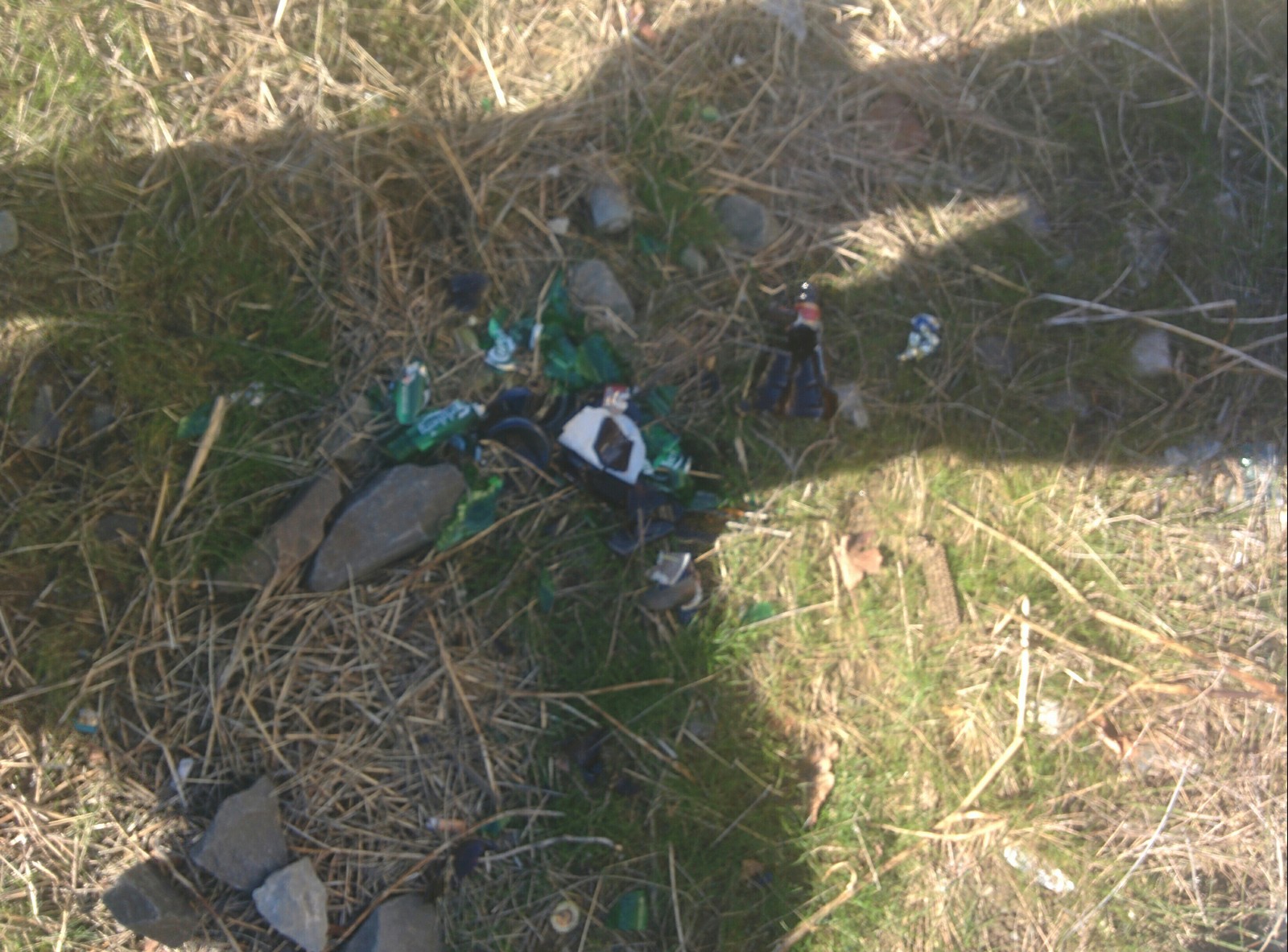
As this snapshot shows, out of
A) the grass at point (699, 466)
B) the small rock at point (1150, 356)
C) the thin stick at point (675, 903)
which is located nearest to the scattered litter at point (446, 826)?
the grass at point (699, 466)

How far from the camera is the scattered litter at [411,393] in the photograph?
8.02ft

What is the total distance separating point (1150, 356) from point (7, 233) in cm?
370

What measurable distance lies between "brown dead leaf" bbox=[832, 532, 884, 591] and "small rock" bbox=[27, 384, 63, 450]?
2.35 m

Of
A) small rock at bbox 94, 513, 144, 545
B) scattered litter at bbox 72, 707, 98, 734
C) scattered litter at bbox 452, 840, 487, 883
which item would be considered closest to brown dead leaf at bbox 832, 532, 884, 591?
scattered litter at bbox 452, 840, 487, 883

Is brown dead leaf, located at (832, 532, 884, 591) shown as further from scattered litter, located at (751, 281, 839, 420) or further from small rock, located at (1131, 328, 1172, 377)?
small rock, located at (1131, 328, 1172, 377)

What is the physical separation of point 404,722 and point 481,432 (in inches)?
35.0

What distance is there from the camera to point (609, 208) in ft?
8.69

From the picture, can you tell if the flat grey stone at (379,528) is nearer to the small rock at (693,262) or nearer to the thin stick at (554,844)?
the thin stick at (554,844)

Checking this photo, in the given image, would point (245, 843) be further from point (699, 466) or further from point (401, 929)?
point (699, 466)

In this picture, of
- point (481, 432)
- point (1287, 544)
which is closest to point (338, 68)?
point (481, 432)

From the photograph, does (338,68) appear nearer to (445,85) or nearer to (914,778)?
(445,85)

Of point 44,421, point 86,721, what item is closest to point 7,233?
point 44,421

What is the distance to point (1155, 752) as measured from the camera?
2742 millimetres

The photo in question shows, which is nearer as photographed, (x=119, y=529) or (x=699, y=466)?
(x=119, y=529)
